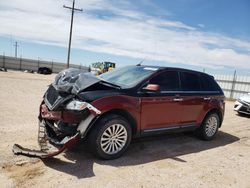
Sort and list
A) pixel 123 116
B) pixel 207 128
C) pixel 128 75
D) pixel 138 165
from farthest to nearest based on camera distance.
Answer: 1. pixel 207 128
2. pixel 128 75
3. pixel 123 116
4. pixel 138 165

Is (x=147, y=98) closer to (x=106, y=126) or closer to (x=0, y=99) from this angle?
(x=106, y=126)

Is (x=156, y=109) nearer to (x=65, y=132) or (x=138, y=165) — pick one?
(x=138, y=165)

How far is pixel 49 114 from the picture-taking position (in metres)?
4.78

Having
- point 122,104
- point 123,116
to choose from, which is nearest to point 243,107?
point 123,116

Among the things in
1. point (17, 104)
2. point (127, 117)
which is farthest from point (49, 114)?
point (17, 104)

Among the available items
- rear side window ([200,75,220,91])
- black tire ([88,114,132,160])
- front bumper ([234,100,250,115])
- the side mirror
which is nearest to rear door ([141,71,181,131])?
the side mirror

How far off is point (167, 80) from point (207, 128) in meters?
1.96

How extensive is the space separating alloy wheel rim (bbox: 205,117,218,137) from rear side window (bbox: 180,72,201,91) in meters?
0.96

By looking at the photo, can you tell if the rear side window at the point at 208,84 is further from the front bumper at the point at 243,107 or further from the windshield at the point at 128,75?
the front bumper at the point at 243,107

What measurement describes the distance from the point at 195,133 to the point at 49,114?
392cm

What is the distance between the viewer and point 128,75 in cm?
577

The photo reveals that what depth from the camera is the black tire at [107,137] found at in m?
4.53

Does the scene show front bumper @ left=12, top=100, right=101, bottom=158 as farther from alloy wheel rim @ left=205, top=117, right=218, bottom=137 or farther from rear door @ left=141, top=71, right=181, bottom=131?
alloy wheel rim @ left=205, top=117, right=218, bottom=137

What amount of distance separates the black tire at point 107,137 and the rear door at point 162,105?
1.55 feet
